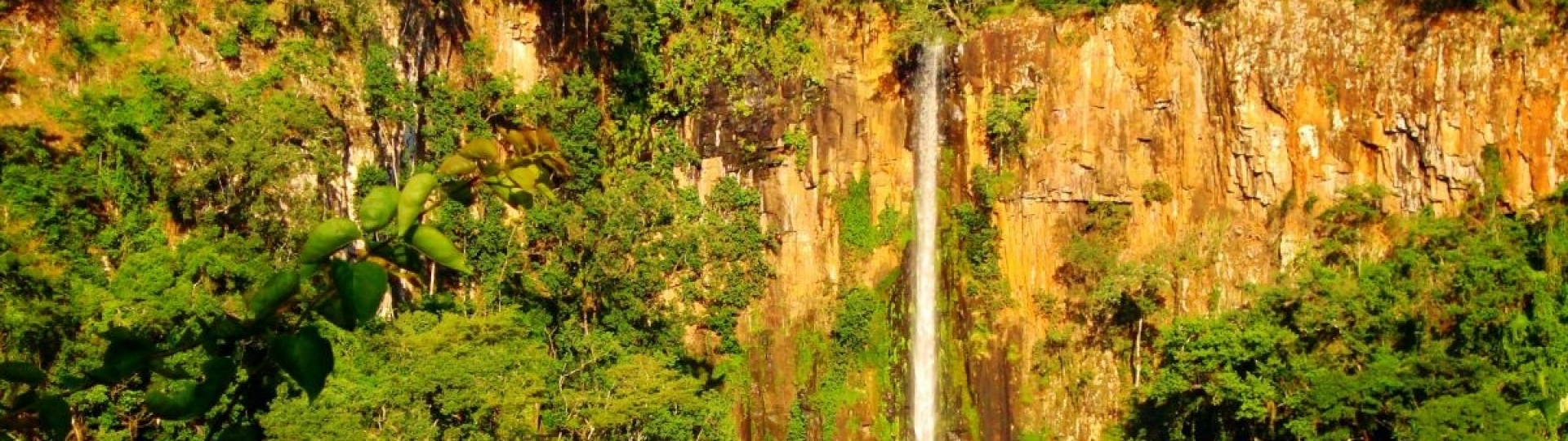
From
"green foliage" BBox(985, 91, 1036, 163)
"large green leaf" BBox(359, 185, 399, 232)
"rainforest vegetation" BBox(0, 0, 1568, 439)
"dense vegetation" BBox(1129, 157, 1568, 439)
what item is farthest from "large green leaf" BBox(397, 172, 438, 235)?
"green foliage" BBox(985, 91, 1036, 163)

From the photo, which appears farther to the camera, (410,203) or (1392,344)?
(1392,344)

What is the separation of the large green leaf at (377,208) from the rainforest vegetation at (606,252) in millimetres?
8607

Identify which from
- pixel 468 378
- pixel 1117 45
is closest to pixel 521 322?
pixel 468 378

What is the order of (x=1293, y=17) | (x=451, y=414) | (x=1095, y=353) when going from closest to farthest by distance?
(x=451, y=414)
(x=1293, y=17)
(x=1095, y=353)

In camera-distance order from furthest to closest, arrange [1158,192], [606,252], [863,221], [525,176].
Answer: [863,221], [606,252], [1158,192], [525,176]

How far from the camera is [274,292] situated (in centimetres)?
95

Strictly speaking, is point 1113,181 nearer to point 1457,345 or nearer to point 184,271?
point 1457,345

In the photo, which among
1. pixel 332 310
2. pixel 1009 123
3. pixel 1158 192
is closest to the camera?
pixel 332 310

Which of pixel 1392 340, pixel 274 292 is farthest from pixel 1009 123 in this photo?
pixel 274 292

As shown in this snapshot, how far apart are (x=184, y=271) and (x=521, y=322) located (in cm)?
417

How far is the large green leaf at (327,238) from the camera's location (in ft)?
2.92

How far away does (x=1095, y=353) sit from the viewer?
51.2 ft

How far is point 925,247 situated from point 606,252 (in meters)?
4.48

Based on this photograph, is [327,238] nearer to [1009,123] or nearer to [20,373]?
[20,373]
